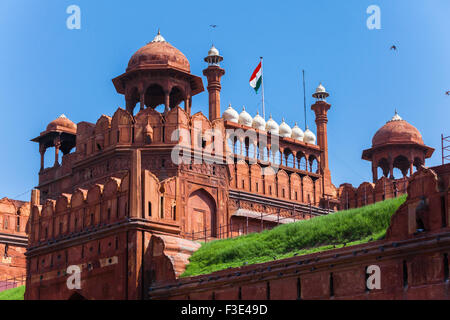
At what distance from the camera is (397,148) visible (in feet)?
156

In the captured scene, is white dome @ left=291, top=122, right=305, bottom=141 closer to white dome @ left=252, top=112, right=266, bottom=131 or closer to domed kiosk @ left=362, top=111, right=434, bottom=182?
white dome @ left=252, top=112, right=266, bottom=131

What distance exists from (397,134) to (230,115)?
9.01 meters

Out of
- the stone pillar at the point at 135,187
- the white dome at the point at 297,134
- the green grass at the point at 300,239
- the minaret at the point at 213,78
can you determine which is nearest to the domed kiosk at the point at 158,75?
the minaret at the point at 213,78

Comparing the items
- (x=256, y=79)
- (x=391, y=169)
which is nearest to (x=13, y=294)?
(x=256, y=79)

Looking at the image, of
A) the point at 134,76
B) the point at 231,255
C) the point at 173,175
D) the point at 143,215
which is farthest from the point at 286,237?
the point at 134,76

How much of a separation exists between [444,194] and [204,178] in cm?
1468

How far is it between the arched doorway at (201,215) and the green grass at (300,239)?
157 inches

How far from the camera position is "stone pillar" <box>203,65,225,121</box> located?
4438 cm

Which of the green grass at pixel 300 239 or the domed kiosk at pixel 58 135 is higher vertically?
the domed kiosk at pixel 58 135

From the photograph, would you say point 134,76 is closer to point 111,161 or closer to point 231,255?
point 111,161

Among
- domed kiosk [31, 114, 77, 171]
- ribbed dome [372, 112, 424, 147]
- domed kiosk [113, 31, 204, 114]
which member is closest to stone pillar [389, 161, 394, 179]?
ribbed dome [372, 112, 424, 147]

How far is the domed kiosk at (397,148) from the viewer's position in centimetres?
4725

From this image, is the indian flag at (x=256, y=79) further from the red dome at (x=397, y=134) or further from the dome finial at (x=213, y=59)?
the red dome at (x=397, y=134)

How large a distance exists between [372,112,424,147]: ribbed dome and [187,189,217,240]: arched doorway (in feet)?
50.5
